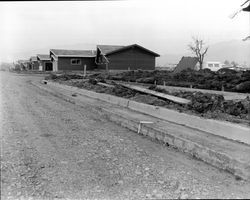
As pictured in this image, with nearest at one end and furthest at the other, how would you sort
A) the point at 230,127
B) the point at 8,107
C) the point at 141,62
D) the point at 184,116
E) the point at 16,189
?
1. the point at 16,189
2. the point at 230,127
3. the point at 184,116
4. the point at 8,107
5. the point at 141,62

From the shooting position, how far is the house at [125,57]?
163ft

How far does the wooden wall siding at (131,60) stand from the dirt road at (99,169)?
42861 mm

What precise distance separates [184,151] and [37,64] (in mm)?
78839

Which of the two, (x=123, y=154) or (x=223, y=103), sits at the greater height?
(x=223, y=103)

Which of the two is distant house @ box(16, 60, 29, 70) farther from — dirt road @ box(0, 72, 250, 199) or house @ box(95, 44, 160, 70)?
dirt road @ box(0, 72, 250, 199)

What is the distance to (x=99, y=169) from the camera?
A: 4859 millimetres

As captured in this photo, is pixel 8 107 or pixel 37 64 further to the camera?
pixel 37 64

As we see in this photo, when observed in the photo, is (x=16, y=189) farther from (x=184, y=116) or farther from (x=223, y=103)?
(x=223, y=103)

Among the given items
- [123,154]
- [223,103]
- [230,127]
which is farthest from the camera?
[223,103]

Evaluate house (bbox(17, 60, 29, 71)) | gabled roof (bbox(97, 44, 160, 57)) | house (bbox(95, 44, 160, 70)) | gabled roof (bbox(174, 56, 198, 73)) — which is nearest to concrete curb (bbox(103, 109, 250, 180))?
gabled roof (bbox(97, 44, 160, 57))

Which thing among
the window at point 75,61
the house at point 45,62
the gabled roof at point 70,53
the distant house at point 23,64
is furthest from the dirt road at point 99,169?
the distant house at point 23,64

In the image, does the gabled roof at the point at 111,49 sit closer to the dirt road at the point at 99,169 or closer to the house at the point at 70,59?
the house at the point at 70,59

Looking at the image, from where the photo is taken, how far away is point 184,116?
775 cm

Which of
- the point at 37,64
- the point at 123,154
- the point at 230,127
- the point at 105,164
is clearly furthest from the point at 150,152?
the point at 37,64
